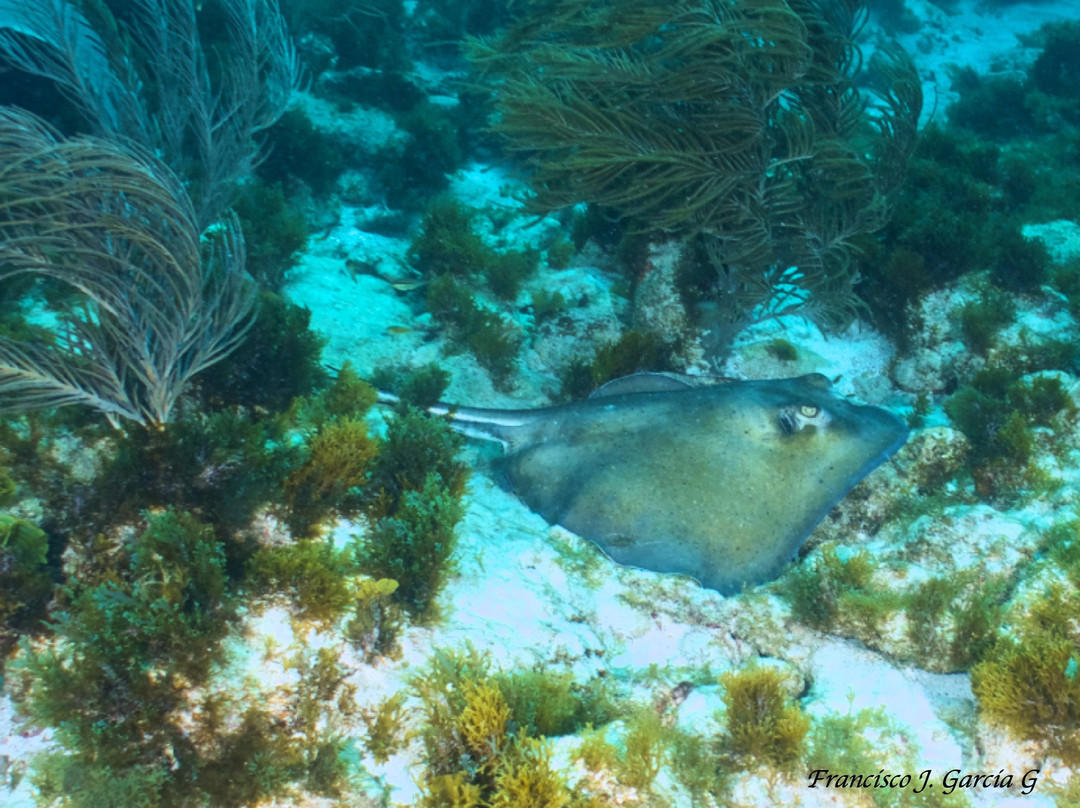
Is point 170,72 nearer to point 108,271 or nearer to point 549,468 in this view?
point 108,271

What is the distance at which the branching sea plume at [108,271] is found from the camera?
10.6 feet

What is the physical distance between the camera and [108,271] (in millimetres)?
3641

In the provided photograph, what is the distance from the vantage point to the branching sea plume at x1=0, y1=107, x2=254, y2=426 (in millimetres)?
3240

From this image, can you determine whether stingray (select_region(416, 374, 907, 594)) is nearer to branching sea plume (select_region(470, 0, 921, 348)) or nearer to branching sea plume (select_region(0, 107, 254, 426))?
branching sea plume (select_region(470, 0, 921, 348))

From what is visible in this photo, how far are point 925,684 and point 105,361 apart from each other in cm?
534

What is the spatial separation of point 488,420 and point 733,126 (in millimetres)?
3564

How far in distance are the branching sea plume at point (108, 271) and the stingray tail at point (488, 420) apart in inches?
72.1

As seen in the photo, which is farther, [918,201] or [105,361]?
[918,201]

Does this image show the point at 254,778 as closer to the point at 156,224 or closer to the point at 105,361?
the point at 105,361

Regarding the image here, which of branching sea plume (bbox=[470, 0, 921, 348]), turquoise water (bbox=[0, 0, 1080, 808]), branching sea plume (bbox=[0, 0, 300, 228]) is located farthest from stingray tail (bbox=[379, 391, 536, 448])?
branching sea plume (bbox=[0, 0, 300, 228])

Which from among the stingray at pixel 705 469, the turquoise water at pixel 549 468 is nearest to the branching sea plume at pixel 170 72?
the turquoise water at pixel 549 468

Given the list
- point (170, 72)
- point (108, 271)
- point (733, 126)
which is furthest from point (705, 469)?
point (170, 72)

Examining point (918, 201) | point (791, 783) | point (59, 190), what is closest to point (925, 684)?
point (791, 783)

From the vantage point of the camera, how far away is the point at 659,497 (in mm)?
4109
